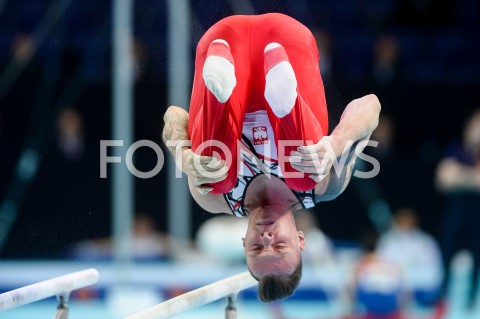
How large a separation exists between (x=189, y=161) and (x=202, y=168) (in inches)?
3.0

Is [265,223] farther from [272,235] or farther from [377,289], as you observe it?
[377,289]

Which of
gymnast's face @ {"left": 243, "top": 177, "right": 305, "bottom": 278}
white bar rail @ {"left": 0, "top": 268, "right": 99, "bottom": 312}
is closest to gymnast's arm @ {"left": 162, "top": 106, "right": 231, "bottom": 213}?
gymnast's face @ {"left": 243, "top": 177, "right": 305, "bottom": 278}

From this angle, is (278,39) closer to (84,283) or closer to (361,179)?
(84,283)

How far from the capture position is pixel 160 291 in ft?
25.0

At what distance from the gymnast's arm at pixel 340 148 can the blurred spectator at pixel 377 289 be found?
3.25 m

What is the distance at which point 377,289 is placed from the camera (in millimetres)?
7352

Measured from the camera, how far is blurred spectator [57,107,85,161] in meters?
8.08

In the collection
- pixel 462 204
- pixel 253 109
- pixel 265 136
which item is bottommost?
pixel 462 204

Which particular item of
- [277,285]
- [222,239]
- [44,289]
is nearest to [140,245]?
[222,239]

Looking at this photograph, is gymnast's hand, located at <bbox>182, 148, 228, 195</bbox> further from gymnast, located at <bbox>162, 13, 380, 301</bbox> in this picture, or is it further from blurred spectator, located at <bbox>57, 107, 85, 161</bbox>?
blurred spectator, located at <bbox>57, 107, 85, 161</bbox>

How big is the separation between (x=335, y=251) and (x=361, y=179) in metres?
0.70

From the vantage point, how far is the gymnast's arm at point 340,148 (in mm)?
3633

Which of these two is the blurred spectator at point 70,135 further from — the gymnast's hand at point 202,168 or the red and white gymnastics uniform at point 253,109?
the gymnast's hand at point 202,168

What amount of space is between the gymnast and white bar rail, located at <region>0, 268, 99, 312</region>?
0.69m
